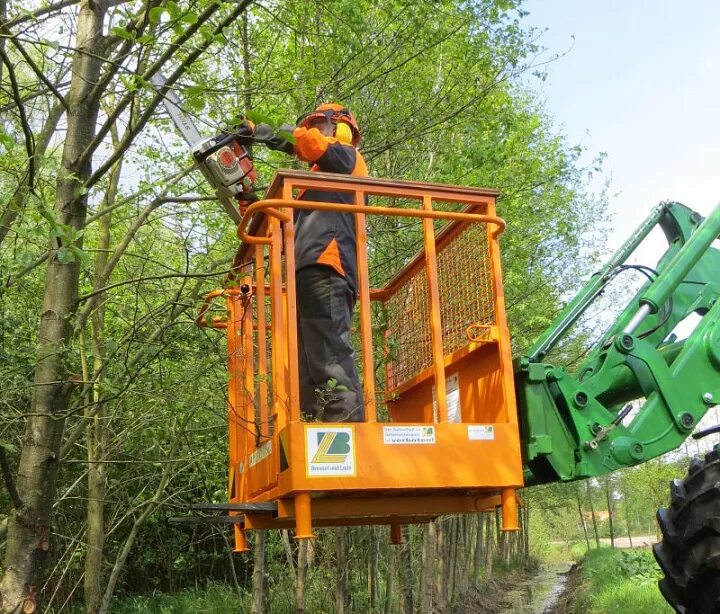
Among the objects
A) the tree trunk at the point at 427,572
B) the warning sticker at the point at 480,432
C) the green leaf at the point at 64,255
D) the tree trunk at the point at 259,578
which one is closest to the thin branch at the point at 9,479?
the green leaf at the point at 64,255

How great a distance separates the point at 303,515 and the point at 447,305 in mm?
1837

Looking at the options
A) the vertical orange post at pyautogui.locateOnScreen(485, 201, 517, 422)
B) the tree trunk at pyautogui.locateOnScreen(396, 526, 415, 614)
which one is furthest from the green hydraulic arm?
the tree trunk at pyautogui.locateOnScreen(396, 526, 415, 614)

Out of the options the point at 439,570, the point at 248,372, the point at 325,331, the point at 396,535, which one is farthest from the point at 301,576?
the point at 439,570

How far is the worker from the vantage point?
418 cm

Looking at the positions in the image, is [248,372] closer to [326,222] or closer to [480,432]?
[326,222]

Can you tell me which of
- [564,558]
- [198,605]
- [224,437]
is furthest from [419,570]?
[564,558]

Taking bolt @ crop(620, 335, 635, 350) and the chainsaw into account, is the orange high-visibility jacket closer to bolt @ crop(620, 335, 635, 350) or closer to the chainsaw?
the chainsaw

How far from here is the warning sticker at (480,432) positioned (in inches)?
147

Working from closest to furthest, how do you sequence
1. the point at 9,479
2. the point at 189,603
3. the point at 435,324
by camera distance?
the point at 435,324 < the point at 9,479 < the point at 189,603

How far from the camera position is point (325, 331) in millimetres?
4258

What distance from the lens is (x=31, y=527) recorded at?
14.4 feet

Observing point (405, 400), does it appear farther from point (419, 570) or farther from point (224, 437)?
point (419, 570)

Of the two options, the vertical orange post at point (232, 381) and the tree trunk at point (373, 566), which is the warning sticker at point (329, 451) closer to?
the vertical orange post at point (232, 381)

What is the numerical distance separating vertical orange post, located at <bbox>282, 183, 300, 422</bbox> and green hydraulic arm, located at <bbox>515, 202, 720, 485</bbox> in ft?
4.18
